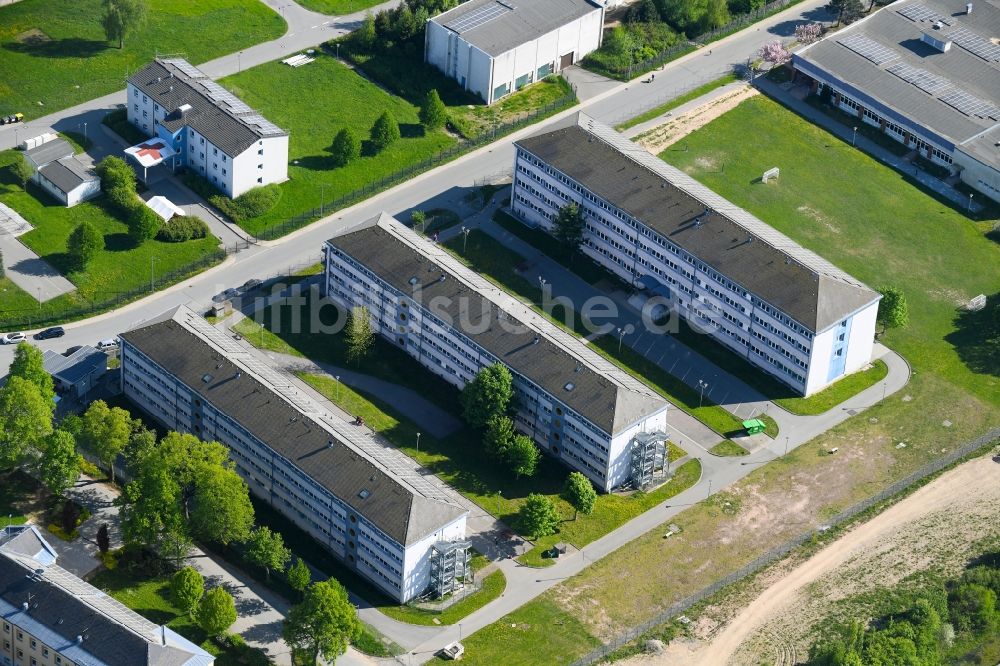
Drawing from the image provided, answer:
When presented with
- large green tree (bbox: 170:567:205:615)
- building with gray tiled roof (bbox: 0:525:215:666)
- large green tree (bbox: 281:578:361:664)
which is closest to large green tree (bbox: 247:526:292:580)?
large green tree (bbox: 170:567:205:615)

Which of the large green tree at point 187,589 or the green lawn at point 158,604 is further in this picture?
the large green tree at point 187,589

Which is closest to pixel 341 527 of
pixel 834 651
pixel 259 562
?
pixel 259 562

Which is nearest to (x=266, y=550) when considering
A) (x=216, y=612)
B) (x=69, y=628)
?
(x=216, y=612)

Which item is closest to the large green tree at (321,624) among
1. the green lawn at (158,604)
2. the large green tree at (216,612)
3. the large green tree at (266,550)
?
the green lawn at (158,604)

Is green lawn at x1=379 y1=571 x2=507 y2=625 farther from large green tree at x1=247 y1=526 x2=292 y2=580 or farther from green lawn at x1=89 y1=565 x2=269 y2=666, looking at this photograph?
green lawn at x1=89 y1=565 x2=269 y2=666

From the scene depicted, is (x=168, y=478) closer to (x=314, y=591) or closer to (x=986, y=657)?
(x=314, y=591)

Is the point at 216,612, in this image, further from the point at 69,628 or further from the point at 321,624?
the point at 69,628

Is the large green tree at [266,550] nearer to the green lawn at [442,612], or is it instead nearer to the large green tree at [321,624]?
the large green tree at [321,624]
